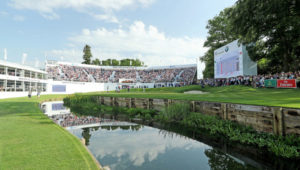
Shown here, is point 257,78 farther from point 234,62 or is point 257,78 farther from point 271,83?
point 234,62

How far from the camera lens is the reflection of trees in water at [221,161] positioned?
18.4 feet

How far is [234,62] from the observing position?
25.1 m

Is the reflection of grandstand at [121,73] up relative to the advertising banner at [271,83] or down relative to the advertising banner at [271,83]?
up

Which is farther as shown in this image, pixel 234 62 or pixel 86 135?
pixel 234 62

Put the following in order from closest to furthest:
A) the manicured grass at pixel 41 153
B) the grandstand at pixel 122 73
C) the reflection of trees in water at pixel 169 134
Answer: the manicured grass at pixel 41 153
the reflection of trees in water at pixel 169 134
the grandstand at pixel 122 73

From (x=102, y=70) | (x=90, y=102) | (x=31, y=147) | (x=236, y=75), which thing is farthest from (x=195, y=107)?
(x=102, y=70)

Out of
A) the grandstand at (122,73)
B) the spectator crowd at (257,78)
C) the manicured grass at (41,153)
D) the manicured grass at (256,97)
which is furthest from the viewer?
the grandstand at (122,73)

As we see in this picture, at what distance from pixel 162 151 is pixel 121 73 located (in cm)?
5845

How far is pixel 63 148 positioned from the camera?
5211 millimetres

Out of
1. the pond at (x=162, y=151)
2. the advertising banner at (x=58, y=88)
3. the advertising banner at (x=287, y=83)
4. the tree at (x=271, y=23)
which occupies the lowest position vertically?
the pond at (x=162, y=151)

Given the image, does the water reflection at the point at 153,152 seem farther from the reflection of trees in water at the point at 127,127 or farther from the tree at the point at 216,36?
the tree at the point at 216,36

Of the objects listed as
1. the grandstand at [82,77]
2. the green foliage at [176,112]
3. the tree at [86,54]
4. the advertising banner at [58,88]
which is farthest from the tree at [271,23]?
the tree at [86,54]

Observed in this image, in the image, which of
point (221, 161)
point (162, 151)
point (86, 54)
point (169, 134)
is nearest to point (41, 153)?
point (162, 151)

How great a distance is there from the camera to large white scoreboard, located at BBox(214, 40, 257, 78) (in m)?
23.5
